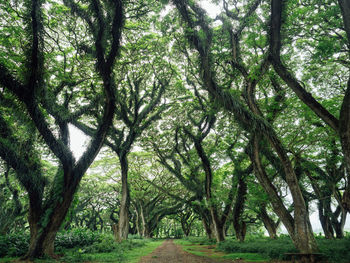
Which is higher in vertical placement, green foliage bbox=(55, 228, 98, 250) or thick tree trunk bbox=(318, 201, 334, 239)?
thick tree trunk bbox=(318, 201, 334, 239)

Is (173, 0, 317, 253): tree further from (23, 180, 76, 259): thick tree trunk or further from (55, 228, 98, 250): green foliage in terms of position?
(55, 228, 98, 250): green foliage

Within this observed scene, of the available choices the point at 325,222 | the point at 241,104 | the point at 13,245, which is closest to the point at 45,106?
the point at 13,245

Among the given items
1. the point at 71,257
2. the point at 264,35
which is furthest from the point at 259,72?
the point at 71,257

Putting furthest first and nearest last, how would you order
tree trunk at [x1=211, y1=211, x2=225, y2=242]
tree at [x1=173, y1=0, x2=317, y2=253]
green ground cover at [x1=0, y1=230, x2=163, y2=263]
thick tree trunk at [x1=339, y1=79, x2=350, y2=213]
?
tree trunk at [x1=211, y1=211, x2=225, y2=242] → green ground cover at [x1=0, y1=230, x2=163, y2=263] → tree at [x1=173, y1=0, x2=317, y2=253] → thick tree trunk at [x1=339, y1=79, x2=350, y2=213]

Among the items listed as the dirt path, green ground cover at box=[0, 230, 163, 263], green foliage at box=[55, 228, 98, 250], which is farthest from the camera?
green foliage at box=[55, 228, 98, 250]

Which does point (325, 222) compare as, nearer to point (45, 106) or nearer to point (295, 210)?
point (295, 210)

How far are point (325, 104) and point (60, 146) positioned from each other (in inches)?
454

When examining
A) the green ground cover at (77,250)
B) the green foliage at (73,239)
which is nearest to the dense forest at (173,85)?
the green ground cover at (77,250)

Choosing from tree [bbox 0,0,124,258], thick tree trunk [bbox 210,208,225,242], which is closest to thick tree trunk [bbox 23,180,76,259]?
tree [bbox 0,0,124,258]

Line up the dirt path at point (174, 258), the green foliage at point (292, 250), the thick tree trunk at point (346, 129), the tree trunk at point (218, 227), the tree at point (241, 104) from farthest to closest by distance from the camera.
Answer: the tree trunk at point (218, 227) → the dirt path at point (174, 258) → the tree at point (241, 104) → the green foliage at point (292, 250) → the thick tree trunk at point (346, 129)

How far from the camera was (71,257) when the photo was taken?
26.0ft

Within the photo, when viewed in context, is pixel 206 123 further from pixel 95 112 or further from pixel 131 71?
pixel 95 112

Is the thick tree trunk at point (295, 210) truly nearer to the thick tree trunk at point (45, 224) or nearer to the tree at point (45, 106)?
the tree at point (45, 106)

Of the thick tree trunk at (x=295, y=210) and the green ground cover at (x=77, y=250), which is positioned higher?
the thick tree trunk at (x=295, y=210)
